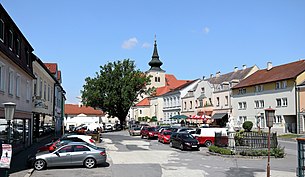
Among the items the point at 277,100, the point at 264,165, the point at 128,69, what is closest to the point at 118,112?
the point at 128,69

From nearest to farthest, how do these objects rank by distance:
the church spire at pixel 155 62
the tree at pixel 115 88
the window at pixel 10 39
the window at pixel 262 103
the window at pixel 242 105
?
the window at pixel 10 39
the window at pixel 262 103
the window at pixel 242 105
the tree at pixel 115 88
the church spire at pixel 155 62

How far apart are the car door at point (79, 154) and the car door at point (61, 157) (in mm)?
202

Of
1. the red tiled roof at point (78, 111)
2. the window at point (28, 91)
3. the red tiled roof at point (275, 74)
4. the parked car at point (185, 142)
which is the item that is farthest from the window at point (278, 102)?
the red tiled roof at point (78, 111)

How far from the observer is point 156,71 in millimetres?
110125

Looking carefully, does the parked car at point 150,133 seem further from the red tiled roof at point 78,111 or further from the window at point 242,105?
the red tiled roof at point 78,111

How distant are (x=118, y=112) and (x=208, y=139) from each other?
38221 millimetres

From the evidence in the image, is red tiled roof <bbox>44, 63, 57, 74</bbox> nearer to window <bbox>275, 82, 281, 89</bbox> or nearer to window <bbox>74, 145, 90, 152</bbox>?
window <bbox>275, 82, 281, 89</bbox>

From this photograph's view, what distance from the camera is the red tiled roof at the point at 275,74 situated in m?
48.4

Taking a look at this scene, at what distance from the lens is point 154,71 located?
110 metres

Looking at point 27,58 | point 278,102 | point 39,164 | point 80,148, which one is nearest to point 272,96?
point 278,102

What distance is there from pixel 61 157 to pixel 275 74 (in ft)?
137

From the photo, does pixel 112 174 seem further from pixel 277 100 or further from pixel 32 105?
→ pixel 277 100

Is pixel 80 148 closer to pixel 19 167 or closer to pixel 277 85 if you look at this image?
pixel 19 167

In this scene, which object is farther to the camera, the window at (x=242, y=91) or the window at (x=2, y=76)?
the window at (x=242, y=91)
